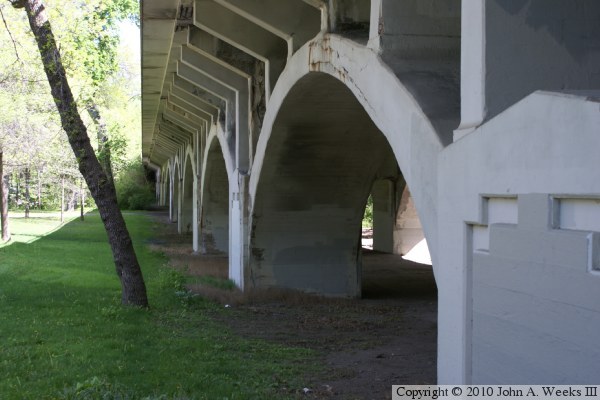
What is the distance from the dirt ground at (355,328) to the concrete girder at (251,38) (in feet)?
12.6

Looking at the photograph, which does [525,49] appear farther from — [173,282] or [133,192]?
[133,192]

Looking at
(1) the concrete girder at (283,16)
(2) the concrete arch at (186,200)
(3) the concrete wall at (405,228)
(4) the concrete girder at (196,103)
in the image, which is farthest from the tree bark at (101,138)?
(1) the concrete girder at (283,16)

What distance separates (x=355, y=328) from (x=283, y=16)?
4789 millimetres

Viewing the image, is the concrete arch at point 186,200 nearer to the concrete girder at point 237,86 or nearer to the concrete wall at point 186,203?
the concrete wall at point 186,203

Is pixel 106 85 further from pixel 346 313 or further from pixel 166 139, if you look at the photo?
pixel 346 313

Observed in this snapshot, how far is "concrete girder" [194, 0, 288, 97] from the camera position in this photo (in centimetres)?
1348

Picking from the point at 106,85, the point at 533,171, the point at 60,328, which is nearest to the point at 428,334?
the point at 60,328

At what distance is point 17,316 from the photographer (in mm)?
11273

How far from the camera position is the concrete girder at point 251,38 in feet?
44.2

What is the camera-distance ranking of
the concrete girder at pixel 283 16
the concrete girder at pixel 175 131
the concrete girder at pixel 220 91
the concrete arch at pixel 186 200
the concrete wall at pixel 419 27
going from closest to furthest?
the concrete wall at pixel 419 27, the concrete girder at pixel 283 16, the concrete girder at pixel 220 91, the concrete girder at pixel 175 131, the concrete arch at pixel 186 200

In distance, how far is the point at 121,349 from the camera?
9.02 metres

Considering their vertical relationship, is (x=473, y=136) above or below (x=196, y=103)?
below

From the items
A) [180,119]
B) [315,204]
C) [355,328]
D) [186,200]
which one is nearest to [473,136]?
[355,328]

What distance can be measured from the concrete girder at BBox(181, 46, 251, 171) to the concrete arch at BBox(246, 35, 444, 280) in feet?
22.7
